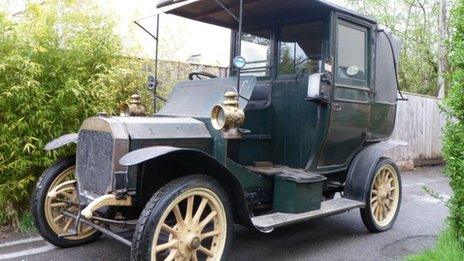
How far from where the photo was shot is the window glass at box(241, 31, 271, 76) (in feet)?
15.7

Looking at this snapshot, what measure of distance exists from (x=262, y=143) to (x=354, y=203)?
3.57 feet

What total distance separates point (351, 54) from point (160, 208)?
271 centimetres

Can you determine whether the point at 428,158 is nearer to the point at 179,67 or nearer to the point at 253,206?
the point at 179,67

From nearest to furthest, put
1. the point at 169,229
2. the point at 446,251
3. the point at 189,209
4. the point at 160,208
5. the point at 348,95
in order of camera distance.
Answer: the point at 160,208 → the point at 169,229 → the point at 189,209 → the point at 446,251 → the point at 348,95

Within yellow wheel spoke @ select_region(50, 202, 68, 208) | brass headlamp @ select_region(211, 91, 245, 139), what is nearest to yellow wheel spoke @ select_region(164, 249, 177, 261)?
brass headlamp @ select_region(211, 91, 245, 139)

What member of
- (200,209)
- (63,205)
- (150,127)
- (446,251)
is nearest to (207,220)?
(200,209)

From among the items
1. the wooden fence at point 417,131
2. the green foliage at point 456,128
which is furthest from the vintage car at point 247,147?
the wooden fence at point 417,131

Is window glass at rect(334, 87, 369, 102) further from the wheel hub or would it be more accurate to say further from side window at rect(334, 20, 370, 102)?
the wheel hub

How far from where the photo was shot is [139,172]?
3205 mm

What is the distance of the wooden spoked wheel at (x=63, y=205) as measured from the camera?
3.64 m

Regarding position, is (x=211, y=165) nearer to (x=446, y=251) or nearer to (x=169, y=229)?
(x=169, y=229)

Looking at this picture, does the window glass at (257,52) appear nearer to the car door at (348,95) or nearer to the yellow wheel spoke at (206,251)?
the car door at (348,95)

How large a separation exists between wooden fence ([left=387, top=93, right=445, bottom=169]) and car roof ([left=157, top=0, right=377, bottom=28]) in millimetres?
4960

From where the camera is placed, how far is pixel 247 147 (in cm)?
422
